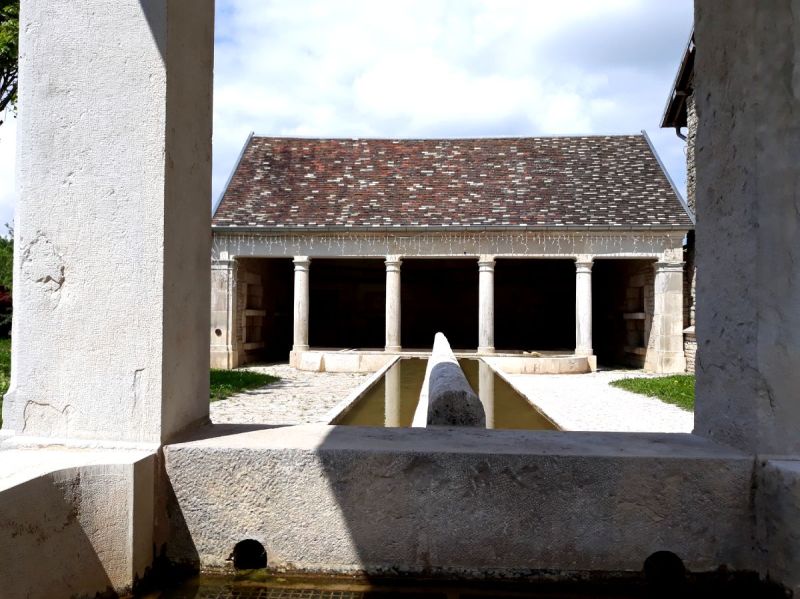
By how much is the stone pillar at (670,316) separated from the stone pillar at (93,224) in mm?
13559

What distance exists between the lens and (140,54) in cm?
232

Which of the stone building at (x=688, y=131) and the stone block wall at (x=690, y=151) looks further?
the stone block wall at (x=690, y=151)

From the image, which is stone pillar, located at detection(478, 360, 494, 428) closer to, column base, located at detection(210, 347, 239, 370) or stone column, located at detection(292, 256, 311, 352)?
stone column, located at detection(292, 256, 311, 352)

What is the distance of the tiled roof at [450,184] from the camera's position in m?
14.3

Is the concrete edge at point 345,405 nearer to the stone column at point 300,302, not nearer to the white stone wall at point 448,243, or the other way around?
the stone column at point 300,302

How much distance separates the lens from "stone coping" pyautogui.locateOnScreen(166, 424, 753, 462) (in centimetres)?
231

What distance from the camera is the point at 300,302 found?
581 inches

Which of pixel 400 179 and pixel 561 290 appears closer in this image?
pixel 400 179

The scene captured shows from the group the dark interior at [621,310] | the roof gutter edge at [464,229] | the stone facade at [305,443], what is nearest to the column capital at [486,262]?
the roof gutter edge at [464,229]

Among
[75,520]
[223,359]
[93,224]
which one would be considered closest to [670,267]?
[223,359]

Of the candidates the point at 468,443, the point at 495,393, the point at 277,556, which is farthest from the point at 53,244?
the point at 495,393

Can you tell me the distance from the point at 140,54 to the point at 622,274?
54.0 ft

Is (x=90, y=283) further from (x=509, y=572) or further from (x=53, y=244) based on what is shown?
(x=509, y=572)

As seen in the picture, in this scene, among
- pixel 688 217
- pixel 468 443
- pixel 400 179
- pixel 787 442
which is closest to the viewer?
pixel 787 442
